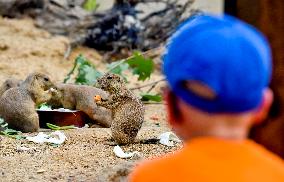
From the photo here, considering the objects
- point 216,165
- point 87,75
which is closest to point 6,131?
point 87,75

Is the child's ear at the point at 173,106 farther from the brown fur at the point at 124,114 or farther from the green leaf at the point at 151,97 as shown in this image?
the green leaf at the point at 151,97

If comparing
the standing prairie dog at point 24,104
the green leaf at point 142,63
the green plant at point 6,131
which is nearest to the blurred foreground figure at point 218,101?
the green plant at point 6,131

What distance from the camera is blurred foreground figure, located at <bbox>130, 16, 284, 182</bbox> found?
5.59 ft

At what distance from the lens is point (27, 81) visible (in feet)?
22.2

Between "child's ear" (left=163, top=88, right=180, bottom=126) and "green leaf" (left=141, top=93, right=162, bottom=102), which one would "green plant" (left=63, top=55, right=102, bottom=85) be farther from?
"child's ear" (left=163, top=88, right=180, bottom=126)

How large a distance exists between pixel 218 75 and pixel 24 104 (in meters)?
4.96

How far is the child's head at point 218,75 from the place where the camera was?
170cm

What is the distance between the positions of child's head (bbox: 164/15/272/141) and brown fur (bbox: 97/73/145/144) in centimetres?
364

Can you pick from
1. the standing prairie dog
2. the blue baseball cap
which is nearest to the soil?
the standing prairie dog

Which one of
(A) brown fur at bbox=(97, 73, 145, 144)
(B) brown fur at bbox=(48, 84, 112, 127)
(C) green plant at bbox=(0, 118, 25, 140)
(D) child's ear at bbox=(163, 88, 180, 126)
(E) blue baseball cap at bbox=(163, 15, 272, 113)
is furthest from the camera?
(B) brown fur at bbox=(48, 84, 112, 127)

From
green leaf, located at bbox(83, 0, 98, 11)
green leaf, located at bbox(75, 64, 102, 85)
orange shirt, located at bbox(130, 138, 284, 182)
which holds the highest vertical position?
orange shirt, located at bbox(130, 138, 284, 182)

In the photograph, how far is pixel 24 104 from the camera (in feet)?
21.4

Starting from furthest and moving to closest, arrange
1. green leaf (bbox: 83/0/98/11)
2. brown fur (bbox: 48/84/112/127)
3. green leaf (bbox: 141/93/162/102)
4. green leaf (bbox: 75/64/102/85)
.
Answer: green leaf (bbox: 83/0/98/11) → green leaf (bbox: 141/93/162/102) → green leaf (bbox: 75/64/102/85) → brown fur (bbox: 48/84/112/127)

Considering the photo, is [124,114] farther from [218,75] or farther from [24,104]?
[218,75]
